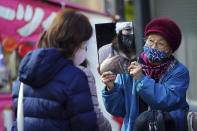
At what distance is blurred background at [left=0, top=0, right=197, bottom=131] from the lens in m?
4.42

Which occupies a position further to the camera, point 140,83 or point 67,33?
point 140,83

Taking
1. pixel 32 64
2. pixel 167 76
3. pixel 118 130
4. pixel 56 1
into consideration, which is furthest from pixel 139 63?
A: pixel 56 1

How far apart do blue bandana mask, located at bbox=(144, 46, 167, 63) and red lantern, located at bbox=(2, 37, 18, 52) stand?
2.54 m

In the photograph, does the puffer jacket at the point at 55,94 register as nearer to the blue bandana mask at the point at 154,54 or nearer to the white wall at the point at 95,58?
the blue bandana mask at the point at 154,54

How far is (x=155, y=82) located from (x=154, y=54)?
19 centimetres

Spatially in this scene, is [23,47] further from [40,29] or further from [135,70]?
[135,70]

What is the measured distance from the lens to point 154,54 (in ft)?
7.93

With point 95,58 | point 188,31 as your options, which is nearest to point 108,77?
point 95,58

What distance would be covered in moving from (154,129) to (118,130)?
2.38 metres

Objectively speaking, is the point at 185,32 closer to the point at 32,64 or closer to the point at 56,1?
the point at 56,1

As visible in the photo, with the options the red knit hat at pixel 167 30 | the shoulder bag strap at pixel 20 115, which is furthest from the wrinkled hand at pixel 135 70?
the shoulder bag strap at pixel 20 115

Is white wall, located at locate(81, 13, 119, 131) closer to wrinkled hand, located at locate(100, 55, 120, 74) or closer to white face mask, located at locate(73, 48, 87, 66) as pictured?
wrinkled hand, located at locate(100, 55, 120, 74)

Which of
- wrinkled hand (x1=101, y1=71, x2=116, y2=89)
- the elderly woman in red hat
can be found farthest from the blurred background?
wrinkled hand (x1=101, y1=71, x2=116, y2=89)

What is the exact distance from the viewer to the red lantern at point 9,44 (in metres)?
4.52
